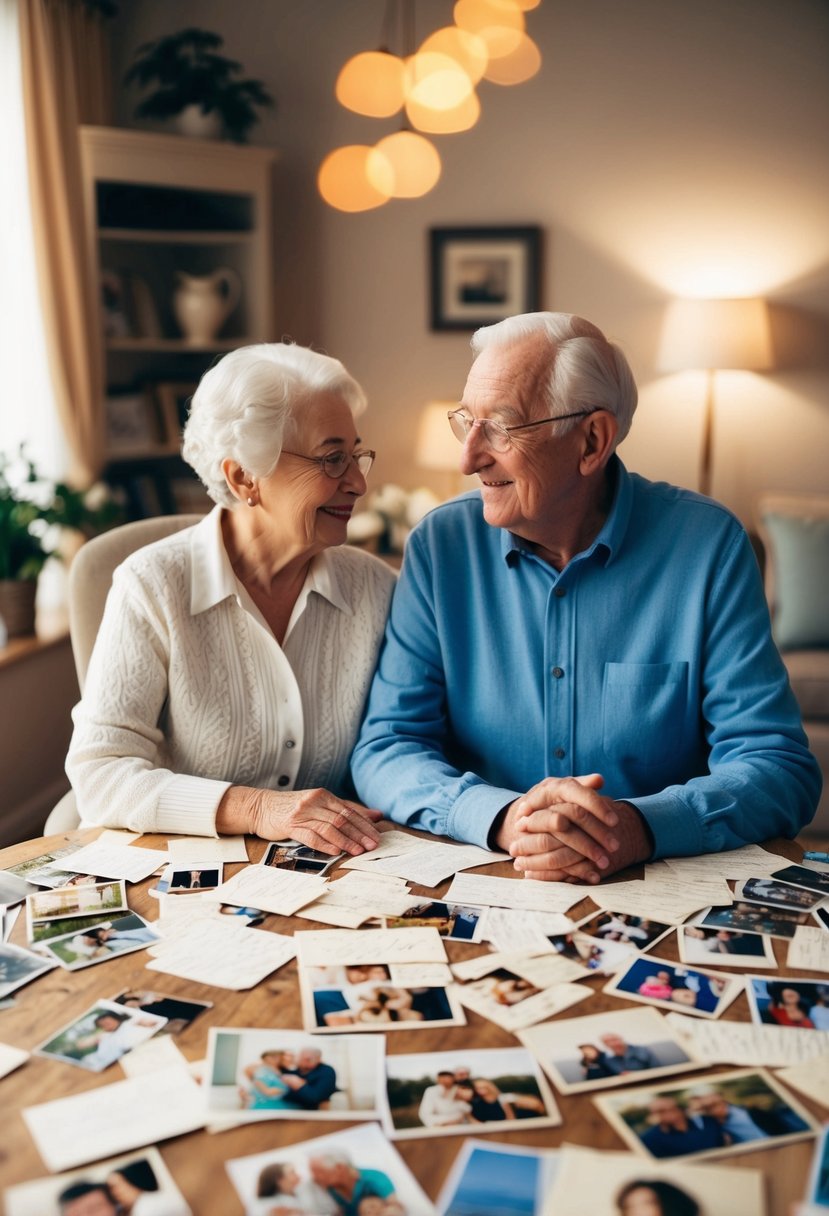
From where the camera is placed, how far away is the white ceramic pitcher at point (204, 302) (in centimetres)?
435

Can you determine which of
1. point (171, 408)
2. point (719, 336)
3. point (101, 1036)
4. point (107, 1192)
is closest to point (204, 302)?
point (171, 408)

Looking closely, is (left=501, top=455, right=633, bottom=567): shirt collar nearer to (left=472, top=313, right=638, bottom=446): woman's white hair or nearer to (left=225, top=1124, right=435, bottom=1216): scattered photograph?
(left=472, top=313, right=638, bottom=446): woman's white hair

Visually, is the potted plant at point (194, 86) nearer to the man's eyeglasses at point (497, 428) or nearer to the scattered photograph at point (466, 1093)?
the man's eyeglasses at point (497, 428)

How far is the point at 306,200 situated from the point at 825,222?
6.96ft

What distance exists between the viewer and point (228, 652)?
5.92 feet

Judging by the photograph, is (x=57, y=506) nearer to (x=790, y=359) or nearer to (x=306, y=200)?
(x=306, y=200)

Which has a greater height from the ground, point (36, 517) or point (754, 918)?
point (36, 517)

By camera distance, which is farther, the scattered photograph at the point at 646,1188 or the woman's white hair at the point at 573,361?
the woman's white hair at the point at 573,361

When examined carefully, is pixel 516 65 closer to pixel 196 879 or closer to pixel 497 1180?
pixel 196 879

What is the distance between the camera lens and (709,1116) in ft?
3.18

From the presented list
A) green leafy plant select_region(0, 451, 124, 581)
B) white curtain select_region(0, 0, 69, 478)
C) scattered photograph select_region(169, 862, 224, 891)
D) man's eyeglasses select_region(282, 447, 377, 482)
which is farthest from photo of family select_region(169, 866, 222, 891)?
white curtain select_region(0, 0, 69, 478)

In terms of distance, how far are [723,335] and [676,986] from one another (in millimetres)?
3504

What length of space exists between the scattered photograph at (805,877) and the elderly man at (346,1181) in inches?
29.1

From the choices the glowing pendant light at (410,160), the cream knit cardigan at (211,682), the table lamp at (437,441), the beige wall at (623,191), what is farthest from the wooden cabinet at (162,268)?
the cream knit cardigan at (211,682)
